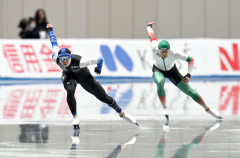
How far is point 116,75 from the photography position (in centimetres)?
1883

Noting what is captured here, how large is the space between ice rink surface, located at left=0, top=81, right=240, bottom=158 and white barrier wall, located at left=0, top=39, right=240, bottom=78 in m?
3.69

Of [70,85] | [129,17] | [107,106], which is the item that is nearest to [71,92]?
[70,85]

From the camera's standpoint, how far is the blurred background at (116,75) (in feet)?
25.5

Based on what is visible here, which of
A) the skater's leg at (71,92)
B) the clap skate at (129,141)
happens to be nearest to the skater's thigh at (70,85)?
the skater's leg at (71,92)

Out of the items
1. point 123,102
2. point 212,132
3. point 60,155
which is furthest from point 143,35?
point 60,155

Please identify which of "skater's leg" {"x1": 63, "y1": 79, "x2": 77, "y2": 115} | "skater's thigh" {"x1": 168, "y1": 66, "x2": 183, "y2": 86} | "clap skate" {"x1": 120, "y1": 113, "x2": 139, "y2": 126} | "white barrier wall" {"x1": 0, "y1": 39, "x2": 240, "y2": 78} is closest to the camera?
"skater's leg" {"x1": 63, "y1": 79, "x2": 77, "y2": 115}

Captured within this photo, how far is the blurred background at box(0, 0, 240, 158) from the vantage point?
7.77 m

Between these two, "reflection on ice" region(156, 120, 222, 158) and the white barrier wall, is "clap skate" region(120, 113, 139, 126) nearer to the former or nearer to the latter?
"reflection on ice" region(156, 120, 222, 158)

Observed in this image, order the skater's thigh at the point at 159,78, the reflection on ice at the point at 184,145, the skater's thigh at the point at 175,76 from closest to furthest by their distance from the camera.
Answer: the reflection on ice at the point at 184,145 < the skater's thigh at the point at 159,78 < the skater's thigh at the point at 175,76

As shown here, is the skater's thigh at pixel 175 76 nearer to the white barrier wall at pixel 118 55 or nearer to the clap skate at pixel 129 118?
the clap skate at pixel 129 118

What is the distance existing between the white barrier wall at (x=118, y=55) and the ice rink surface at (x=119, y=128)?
12.1ft

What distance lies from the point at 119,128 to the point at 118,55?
33.1 ft

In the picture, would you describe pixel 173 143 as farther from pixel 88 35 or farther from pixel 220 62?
pixel 88 35

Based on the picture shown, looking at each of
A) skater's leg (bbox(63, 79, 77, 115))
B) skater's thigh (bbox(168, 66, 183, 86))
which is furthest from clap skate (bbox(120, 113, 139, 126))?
skater's thigh (bbox(168, 66, 183, 86))
